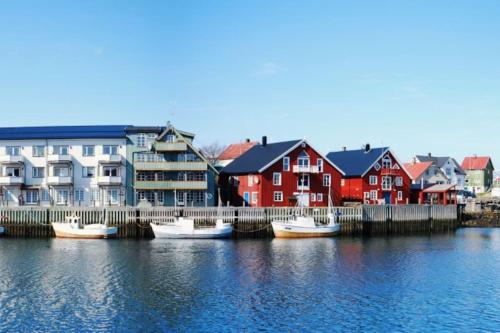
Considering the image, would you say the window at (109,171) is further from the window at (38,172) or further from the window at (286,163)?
the window at (286,163)

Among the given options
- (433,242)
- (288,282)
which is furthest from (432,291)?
(433,242)

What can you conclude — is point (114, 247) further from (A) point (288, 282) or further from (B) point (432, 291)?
(B) point (432, 291)

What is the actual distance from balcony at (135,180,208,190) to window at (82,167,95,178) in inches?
261

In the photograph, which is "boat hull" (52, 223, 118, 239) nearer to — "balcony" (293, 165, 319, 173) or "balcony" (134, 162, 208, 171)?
"balcony" (134, 162, 208, 171)

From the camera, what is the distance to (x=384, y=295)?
3597 cm

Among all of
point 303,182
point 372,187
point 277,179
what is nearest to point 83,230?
point 277,179

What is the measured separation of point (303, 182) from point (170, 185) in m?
16.9

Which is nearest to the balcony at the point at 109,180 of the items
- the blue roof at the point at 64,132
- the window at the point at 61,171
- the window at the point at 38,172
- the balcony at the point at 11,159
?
the window at the point at 61,171

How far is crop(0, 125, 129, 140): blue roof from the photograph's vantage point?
75312mm

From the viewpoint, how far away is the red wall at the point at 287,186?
7438cm

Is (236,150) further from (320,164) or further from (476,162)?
(476,162)

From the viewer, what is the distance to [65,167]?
75250mm

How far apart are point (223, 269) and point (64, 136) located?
39740 millimetres

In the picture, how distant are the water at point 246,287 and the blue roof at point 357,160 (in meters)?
27.3
